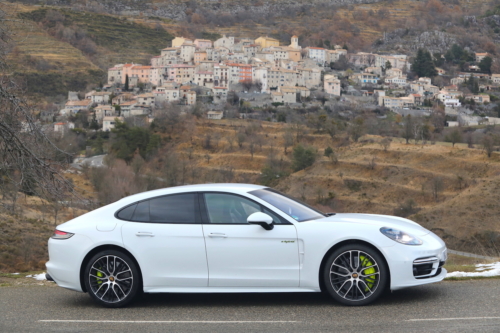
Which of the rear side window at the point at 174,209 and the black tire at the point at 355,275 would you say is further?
the rear side window at the point at 174,209

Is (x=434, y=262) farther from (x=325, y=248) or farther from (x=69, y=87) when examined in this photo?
(x=69, y=87)

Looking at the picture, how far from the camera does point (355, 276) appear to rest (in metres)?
5.62

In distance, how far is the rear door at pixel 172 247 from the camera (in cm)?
587

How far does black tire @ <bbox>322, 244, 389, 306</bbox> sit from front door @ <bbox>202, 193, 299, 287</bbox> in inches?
12.6

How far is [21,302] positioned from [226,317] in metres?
2.25

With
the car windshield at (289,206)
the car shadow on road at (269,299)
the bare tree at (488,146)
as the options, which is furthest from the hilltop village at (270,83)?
the car shadow on road at (269,299)

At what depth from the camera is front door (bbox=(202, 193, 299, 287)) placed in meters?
5.73

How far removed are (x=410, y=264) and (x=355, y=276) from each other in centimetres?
49

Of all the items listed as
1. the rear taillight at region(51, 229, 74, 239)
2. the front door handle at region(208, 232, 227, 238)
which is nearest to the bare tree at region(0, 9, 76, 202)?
the rear taillight at region(51, 229, 74, 239)

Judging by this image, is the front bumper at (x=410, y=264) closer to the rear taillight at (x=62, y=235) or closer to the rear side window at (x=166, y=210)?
the rear side window at (x=166, y=210)

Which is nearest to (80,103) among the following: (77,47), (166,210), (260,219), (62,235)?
(77,47)

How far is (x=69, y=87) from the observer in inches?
4345

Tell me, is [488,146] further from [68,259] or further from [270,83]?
[270,83]

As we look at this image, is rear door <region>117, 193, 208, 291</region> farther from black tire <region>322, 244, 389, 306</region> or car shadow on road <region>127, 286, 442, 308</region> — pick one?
black tire <region>322, 244, 389, 306</region>
